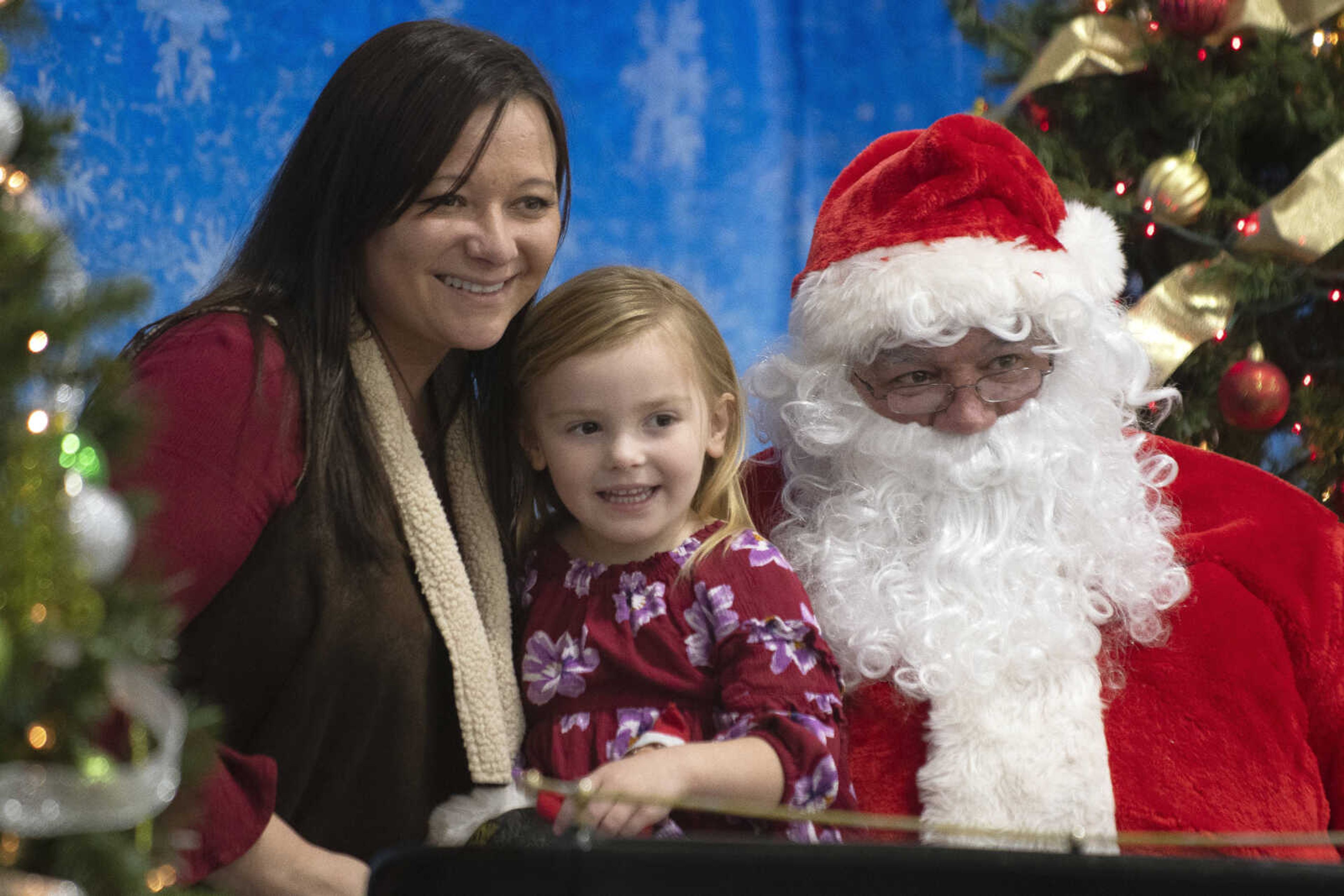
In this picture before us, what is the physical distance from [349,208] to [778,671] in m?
0.85

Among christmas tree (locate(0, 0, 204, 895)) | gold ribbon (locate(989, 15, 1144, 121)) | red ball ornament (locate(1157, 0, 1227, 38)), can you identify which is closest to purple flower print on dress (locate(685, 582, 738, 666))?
christmas tree (locate(0, 0, 204, 895))

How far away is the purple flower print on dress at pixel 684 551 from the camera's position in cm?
187

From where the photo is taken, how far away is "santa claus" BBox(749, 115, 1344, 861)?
6.41ft

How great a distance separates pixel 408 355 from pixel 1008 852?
1.19m

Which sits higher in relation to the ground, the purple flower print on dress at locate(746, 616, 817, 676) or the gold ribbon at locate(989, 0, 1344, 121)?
the gold ribbon at locate(989, 0, 1344, 121)

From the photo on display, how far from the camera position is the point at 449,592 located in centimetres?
177

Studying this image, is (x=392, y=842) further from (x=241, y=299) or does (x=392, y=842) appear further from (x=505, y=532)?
(x=241, y=299)

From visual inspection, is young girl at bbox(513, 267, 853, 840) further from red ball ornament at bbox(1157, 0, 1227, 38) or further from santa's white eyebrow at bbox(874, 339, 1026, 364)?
red ball ornament at bbox(1157, 0, 1227, 38)

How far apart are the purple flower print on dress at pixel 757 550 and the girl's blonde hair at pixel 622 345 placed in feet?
0.06

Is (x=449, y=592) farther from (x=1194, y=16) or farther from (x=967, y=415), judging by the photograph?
(x=1194, y=16)

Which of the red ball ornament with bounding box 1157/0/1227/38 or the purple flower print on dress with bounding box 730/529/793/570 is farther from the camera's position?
the red ball ornament with bounding box 1157/0/1227/38

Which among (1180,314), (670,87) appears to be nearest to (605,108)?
(670,87)

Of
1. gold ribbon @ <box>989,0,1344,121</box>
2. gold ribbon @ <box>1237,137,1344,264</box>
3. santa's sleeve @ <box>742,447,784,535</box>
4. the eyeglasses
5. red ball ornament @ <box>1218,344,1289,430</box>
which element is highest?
gold ribbon @ <box>989,0,1344,121</box>

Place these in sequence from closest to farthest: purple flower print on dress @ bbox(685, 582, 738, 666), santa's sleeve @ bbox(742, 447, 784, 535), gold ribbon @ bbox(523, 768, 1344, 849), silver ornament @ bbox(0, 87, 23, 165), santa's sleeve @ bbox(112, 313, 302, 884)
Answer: silver ornament @ bbox(0, 87, 23, 165) → gold ribbon @ bbox(523, 768, 1344, 849) → santa's sleeve @ bbox(112, 313, 302, 884) → purple flower print on dress @ bbox(685, 582, 738, 666) → santa's sleeve @ bbox(742, 447, 784, 535)
